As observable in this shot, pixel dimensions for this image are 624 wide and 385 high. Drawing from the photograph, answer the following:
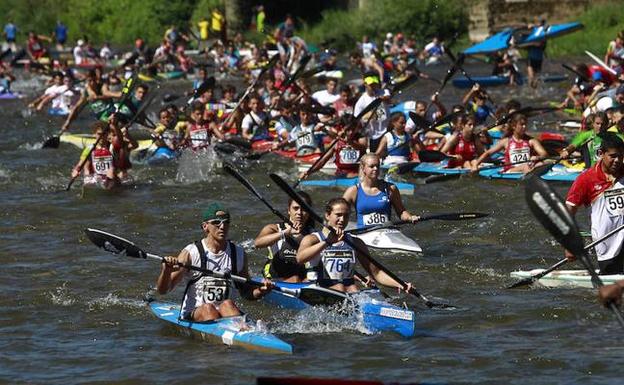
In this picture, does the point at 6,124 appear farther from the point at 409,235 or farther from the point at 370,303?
the point at 370,303

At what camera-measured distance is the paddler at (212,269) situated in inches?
A: 427

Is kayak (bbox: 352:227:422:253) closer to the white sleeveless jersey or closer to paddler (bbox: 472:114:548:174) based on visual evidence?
the white sleeveless jersey

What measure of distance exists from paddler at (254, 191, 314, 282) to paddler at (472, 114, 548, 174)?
23.5 ft

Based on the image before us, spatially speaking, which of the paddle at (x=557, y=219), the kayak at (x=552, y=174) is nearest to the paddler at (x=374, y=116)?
the kayak at (x=552, y=174)

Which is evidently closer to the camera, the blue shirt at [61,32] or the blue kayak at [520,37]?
the blue kayak at [520,37]

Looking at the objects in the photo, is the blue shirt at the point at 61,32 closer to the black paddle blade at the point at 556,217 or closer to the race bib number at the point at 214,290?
the race bib number at the point at 214,290

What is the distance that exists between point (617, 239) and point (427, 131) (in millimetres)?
8987

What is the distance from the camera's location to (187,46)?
50094 mm

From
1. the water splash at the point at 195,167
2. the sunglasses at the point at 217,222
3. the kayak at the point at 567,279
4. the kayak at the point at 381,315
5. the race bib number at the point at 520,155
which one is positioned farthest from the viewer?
the water splash at the point at 195,167

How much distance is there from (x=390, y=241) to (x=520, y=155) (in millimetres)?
5078

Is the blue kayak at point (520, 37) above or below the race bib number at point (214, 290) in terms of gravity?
below

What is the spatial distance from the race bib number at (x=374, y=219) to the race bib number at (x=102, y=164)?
6.30 m

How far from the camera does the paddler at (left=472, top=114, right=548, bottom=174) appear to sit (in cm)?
1894

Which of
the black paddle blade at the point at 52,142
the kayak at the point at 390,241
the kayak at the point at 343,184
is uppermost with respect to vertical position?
the kayak at the point at 390,241
